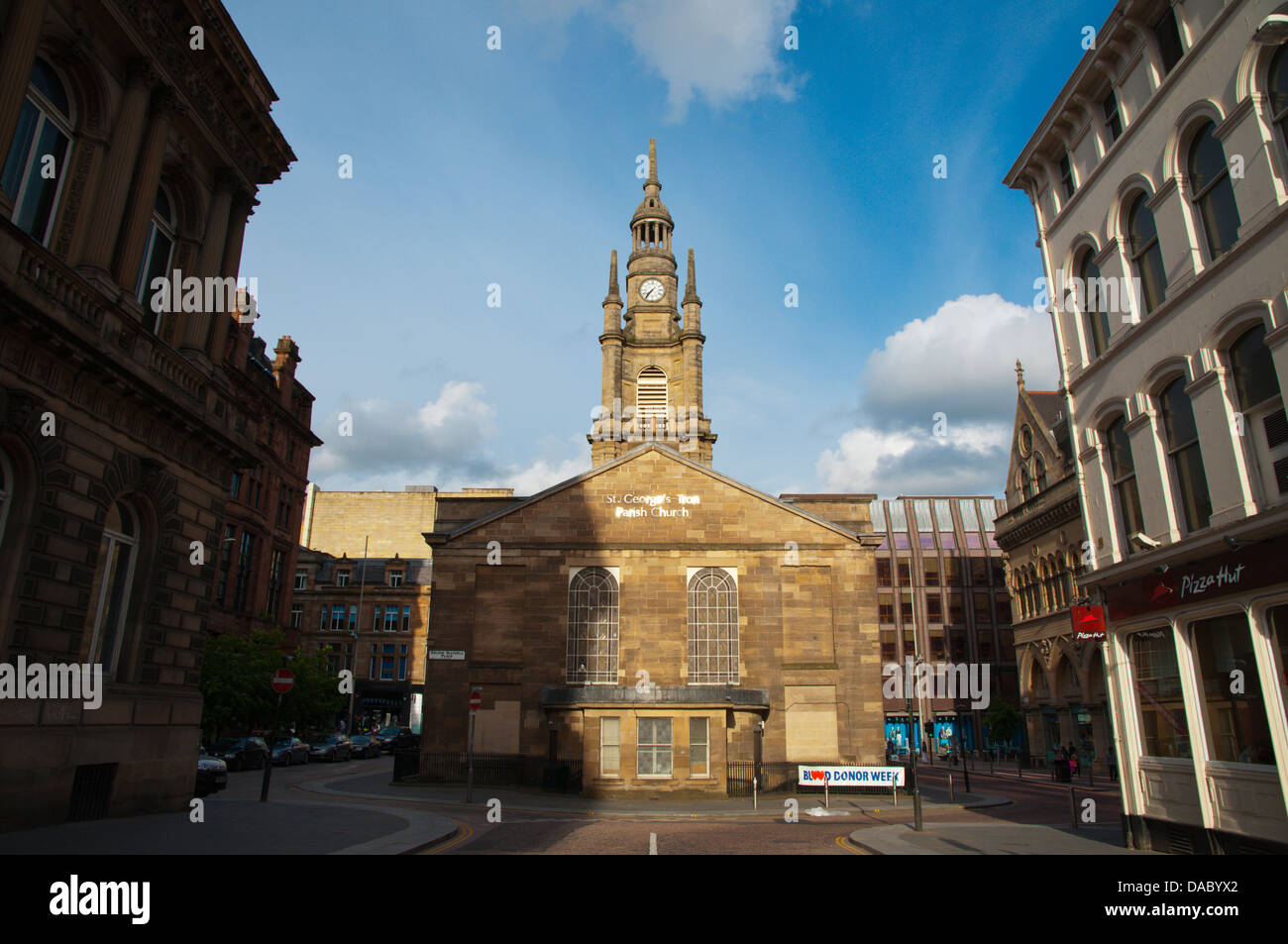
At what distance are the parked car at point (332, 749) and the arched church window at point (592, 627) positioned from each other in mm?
20477

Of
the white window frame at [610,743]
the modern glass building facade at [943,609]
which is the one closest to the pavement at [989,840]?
the white window frame at [610,743]

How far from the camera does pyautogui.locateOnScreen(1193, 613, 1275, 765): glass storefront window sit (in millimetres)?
11695

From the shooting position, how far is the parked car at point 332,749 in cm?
4394

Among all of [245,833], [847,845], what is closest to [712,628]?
[847,845]

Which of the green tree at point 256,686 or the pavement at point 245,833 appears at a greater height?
the green tree at point 256,686

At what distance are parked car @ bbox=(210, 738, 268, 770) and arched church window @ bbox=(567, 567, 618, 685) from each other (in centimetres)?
1473

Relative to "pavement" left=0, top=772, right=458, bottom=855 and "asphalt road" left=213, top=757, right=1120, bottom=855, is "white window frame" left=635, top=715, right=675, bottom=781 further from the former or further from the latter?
"pavement" left=0, top=772, right=458, bottom=855

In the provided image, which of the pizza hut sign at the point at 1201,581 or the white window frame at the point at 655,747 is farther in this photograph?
the white window frame at the point at 655,747

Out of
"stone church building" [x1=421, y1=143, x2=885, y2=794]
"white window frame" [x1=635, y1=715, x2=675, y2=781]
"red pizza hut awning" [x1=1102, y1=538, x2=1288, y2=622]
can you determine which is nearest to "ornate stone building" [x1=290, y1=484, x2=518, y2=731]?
"stone church building" [x1=421, y1=143, x2=885, y2=794]

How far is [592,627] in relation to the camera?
32.8 meters

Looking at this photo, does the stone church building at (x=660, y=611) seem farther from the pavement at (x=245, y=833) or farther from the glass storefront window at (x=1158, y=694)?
the glass storefront window at (x=1158, y=694)

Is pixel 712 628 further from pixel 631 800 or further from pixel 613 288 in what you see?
pixel 613 288

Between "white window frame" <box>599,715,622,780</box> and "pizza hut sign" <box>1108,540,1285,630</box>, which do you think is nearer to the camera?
"pizza hut sign" <box>1108,540,1285,630</box>
